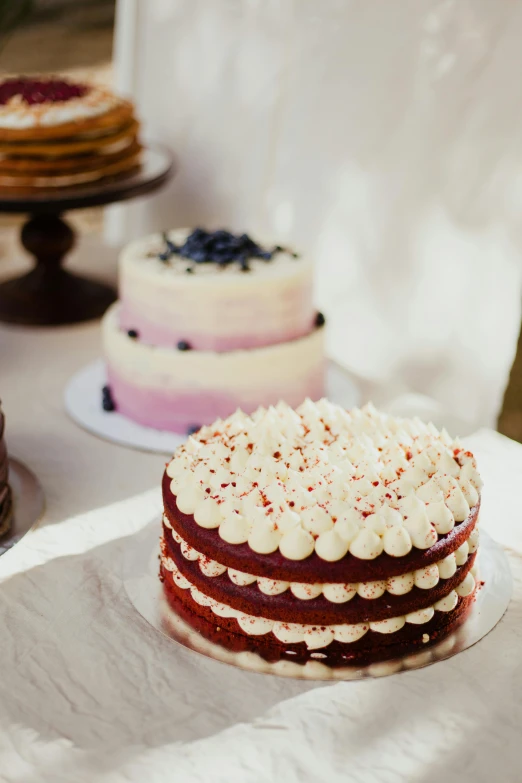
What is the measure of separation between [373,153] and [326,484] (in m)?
1.14

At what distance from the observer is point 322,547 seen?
1164mm

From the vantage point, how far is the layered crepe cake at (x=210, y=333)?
179 centimetres

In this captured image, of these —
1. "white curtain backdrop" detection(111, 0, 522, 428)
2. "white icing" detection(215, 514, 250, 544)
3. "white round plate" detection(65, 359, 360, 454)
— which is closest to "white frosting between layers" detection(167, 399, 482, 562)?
"white icing" detection(215, 514, 250, 544)

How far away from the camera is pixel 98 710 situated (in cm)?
115

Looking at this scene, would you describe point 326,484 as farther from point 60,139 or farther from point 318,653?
point 60,139

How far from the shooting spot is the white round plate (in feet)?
5.99

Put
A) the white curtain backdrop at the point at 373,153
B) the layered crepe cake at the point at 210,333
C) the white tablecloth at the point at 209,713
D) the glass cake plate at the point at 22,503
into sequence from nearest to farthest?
the white tablecloth at the point at 209,713, the glass cake plate at the point at 22,503, the layered crepe cake at the point at 210,333, the white curtain backdrop at the point at 373,153

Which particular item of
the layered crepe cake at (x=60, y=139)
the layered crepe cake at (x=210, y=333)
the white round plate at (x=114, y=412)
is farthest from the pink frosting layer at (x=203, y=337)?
the layered crepe cake at (x=60, y=139)

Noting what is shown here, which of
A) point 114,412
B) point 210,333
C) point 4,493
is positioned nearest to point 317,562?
point 4,493

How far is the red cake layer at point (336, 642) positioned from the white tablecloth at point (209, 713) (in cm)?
3

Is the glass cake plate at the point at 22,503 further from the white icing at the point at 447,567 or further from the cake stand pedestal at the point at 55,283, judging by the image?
the cake stand pedestal at the point at 55,283

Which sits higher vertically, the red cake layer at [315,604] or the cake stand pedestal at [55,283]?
the red cake layer at [315,604]

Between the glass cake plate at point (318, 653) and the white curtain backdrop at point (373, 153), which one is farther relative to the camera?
the white curtain backdrop at point (373, 153)

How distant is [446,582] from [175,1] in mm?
1923
